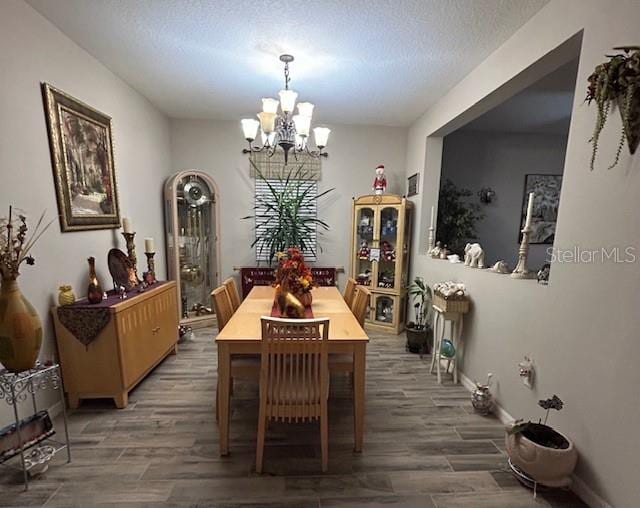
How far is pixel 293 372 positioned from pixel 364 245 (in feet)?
8.70

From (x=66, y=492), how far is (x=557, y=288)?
2.76 metres

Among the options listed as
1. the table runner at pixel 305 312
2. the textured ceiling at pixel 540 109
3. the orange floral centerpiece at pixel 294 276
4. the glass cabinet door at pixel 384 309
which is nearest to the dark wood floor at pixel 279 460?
the table runner at pixel 305 312

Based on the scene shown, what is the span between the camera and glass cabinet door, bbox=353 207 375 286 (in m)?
4.03

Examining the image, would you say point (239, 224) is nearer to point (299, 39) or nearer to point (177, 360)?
point (177, 360)

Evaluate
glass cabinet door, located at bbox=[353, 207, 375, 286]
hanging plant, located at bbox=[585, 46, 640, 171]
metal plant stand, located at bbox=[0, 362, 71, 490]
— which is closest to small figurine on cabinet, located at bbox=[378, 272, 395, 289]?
glass cabinet door, located at bbox=[353, 207, 375, 286]

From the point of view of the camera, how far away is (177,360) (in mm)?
3051

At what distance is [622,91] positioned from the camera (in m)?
1.31

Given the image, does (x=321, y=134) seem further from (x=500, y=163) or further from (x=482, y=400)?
(x=500, y=163)

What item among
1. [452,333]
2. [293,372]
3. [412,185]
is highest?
[412,185]

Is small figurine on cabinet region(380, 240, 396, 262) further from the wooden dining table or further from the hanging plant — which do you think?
the hanging plant

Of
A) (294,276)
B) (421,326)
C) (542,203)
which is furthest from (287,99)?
(542,203)

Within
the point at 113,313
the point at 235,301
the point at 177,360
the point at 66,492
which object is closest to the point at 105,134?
the point at 113,313

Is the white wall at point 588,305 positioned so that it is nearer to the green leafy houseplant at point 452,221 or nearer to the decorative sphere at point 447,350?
the decorative sphere at point 447,350

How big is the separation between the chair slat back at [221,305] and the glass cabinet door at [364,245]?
213 centimetres
